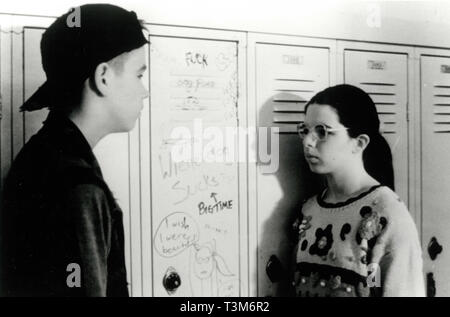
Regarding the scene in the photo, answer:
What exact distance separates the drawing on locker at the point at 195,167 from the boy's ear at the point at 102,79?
14cm

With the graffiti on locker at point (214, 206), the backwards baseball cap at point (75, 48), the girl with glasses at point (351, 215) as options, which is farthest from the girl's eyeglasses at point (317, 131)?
the backwards baseball cap at point (75, 48)

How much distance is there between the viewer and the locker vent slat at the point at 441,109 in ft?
5.60

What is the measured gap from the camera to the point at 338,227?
1.46 meters

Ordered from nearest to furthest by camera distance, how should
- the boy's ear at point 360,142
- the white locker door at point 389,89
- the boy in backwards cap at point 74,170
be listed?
1. the boy in backwards cap at point 74,170
2. the boy's ear at point 360,142
3. the white locker door at point 389,89

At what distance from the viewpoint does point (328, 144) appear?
147 cm

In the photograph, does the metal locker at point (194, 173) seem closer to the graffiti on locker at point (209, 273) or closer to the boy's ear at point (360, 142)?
the graffiti on locker at point (209, 273)

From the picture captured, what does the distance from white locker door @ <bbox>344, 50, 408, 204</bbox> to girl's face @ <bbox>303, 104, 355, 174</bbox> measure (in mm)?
206

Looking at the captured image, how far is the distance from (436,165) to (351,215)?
464 mm

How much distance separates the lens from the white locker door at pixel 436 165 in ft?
5.56

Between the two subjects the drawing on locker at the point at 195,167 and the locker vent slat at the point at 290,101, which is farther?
the locker vent slat at the point at 290,101

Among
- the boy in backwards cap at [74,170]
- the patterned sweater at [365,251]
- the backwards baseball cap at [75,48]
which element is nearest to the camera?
the boy in backwards cap at [74,170]

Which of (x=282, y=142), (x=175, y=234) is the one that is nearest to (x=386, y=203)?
(x=282, y=142)

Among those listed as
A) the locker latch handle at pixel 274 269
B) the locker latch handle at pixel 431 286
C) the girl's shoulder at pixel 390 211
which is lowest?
the locker latch handle at pixel 431 286

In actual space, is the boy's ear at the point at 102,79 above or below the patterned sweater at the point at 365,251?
above
